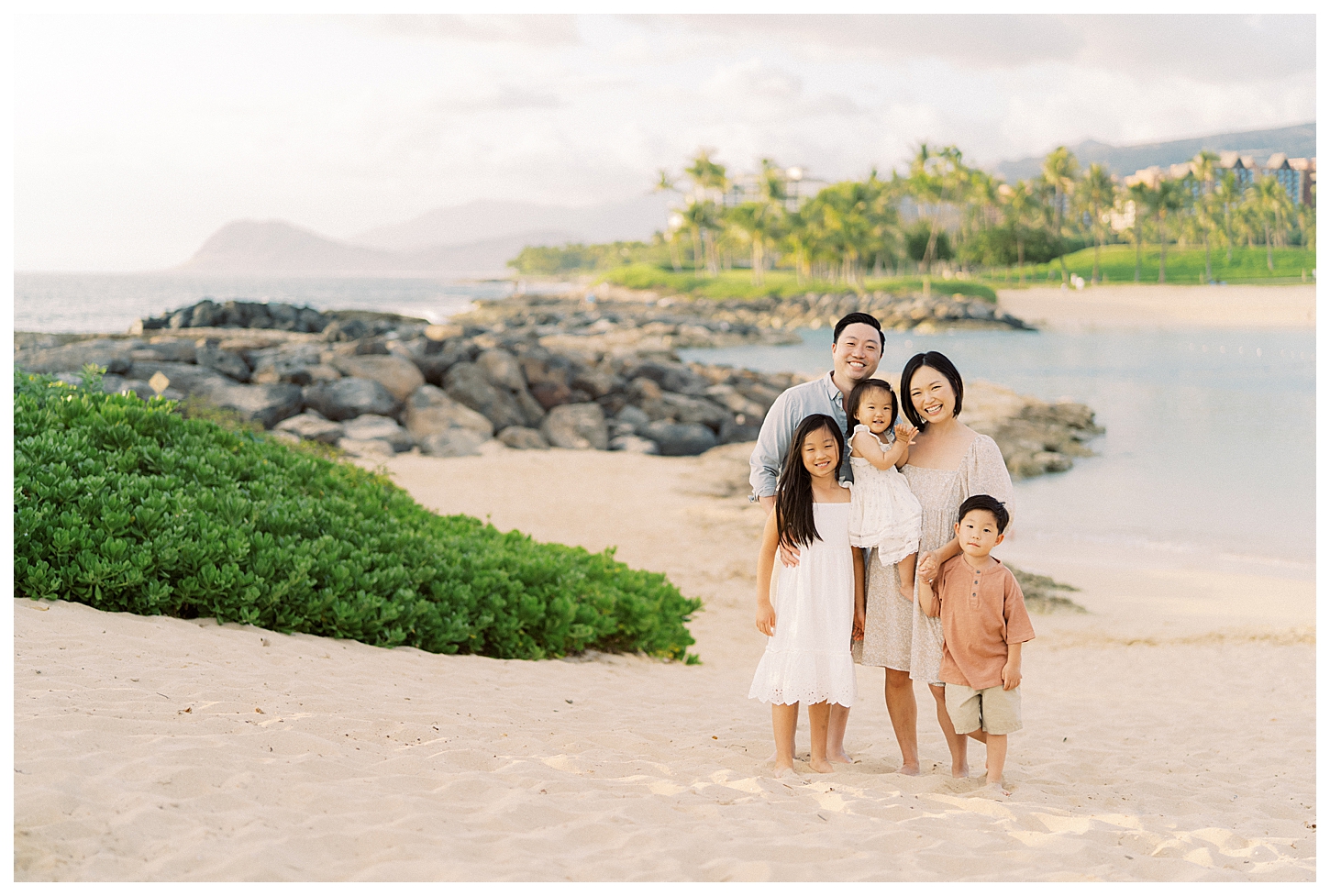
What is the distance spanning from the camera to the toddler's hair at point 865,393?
437cm

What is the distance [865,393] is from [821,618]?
3.34ft

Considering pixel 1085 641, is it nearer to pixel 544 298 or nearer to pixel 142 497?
pixel 142 497

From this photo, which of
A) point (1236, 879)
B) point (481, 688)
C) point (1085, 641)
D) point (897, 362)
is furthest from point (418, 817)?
point (897, 362)

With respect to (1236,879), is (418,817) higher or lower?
higher

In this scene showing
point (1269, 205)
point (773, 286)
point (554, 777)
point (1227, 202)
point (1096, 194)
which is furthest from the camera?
point (1227, 202)

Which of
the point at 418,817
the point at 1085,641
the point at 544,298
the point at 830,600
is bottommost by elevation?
the point at 1085,641

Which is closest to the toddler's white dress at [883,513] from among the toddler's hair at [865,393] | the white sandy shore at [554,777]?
the toddler's hair at [865,393]

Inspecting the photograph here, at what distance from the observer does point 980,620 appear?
4336mm

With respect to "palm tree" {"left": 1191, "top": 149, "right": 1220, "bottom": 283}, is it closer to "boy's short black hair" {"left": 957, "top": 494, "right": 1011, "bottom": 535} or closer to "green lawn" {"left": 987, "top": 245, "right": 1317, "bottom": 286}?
"green lawn" {"left": 987, "top": 245, "right": 1317, "bottom": 286}

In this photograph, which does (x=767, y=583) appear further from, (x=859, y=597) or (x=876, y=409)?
(x=876, y=409)

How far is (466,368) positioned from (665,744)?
692 inches

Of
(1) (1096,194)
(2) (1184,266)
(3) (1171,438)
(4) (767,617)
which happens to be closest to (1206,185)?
(2) (1184,266)

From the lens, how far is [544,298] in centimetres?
8406

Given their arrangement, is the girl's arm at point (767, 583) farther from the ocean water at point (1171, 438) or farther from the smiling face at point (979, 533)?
the ocean water at point (1171, 438)
